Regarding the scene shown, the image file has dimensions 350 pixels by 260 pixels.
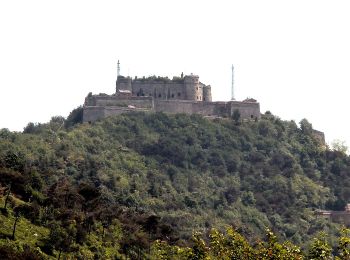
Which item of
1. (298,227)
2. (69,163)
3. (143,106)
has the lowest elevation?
(298,227)

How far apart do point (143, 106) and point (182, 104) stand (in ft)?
15.2

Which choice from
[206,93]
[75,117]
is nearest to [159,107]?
[206,93]

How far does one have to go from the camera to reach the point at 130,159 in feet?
317

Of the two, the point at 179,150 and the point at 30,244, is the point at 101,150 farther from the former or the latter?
the point at 30,244

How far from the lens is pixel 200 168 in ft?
329

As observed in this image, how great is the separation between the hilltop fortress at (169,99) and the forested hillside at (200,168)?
153 cm

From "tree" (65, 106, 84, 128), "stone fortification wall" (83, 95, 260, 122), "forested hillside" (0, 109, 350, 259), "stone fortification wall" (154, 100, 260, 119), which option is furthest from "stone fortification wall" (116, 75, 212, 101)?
"tree" (65, 106, 84, 128)

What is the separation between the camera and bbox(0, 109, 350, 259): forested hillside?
84.9 metres

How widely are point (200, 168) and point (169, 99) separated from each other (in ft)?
39.8

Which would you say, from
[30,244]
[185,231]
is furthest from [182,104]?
[30,244]

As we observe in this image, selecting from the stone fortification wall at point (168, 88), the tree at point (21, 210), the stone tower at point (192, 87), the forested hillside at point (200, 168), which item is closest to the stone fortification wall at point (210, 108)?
the forested hillside at point (200, 168)

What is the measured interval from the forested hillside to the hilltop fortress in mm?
1533

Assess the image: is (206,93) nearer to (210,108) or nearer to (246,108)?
(210,108)

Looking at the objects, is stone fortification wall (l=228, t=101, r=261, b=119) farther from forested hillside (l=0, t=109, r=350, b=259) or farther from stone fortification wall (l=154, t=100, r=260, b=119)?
forested hillside (l=0, t=109, r=350, b=259)
